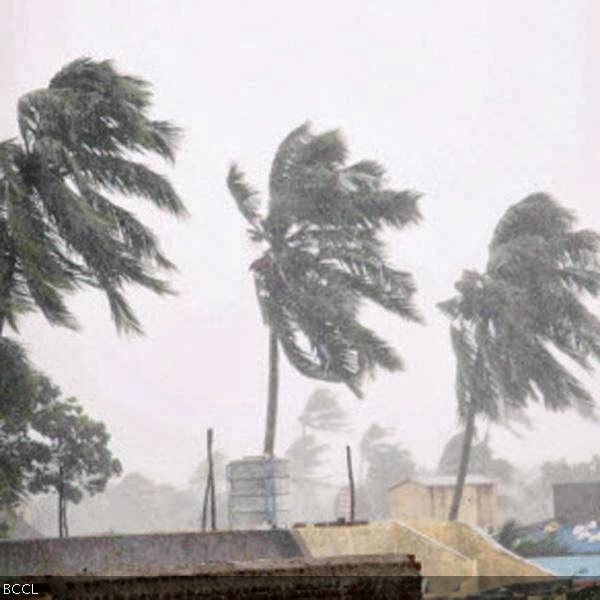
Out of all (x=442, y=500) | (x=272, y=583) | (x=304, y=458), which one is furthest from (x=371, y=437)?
(x=272, y=583)

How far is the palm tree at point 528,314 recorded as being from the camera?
3097cm

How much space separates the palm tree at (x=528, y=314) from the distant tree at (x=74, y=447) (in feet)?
40.3

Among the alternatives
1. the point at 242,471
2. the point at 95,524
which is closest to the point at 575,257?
the point at 242,471

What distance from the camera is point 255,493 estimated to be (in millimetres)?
23656

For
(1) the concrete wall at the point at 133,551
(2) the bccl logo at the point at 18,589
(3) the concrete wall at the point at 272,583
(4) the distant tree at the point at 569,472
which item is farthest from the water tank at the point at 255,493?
(4) the distant tree at the point at 569,472

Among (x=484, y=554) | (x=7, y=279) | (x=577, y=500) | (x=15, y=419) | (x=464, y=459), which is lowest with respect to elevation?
(x=484, y=554)

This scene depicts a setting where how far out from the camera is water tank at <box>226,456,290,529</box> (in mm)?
23469

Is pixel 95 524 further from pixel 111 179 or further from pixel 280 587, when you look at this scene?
pixel 280 587

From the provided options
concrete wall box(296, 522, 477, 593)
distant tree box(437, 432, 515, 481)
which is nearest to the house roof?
distant tree box(437, 432, 515, 481)

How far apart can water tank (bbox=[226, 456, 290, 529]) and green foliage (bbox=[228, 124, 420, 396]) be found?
121 inches

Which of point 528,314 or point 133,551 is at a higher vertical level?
point 528,314

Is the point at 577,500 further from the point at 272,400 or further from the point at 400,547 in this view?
the point at 400,547

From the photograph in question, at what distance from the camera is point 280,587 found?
837 cm

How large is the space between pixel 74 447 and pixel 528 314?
15684mm
